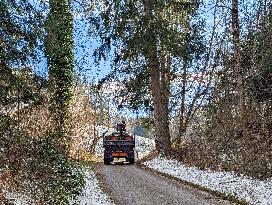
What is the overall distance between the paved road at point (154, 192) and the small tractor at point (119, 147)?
30.8ft

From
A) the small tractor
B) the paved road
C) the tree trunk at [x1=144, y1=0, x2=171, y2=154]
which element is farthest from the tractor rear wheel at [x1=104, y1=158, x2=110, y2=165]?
the paved road

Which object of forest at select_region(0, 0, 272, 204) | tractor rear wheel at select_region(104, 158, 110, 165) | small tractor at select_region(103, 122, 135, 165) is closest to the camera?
forest at select_region(0, 0, 272, 204)

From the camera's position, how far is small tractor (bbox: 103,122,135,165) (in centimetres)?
2530

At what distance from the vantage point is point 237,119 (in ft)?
60.6

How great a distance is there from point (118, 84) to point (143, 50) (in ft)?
11.6

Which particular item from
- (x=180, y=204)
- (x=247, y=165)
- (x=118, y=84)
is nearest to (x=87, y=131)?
(x=118, y=84)

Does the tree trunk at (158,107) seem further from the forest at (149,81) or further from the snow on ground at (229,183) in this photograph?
the snow on ground at (229,183)

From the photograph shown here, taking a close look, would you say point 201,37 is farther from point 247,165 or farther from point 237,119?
point 247,165

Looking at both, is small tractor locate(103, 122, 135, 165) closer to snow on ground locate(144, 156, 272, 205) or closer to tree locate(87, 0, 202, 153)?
tree locate(87, 0, 202, 153)

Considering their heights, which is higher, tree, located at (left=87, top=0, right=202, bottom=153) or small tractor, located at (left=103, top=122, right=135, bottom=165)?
tree, located at (left=87, top=0, right=202, bottom=153)

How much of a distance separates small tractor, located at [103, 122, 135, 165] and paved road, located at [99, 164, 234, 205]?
9398 mm

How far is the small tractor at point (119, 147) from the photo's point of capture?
2530 cm

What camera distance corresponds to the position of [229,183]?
12883mm

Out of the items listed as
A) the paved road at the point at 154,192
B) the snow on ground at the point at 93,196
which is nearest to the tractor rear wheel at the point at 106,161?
the paved road at the point at 154,192
